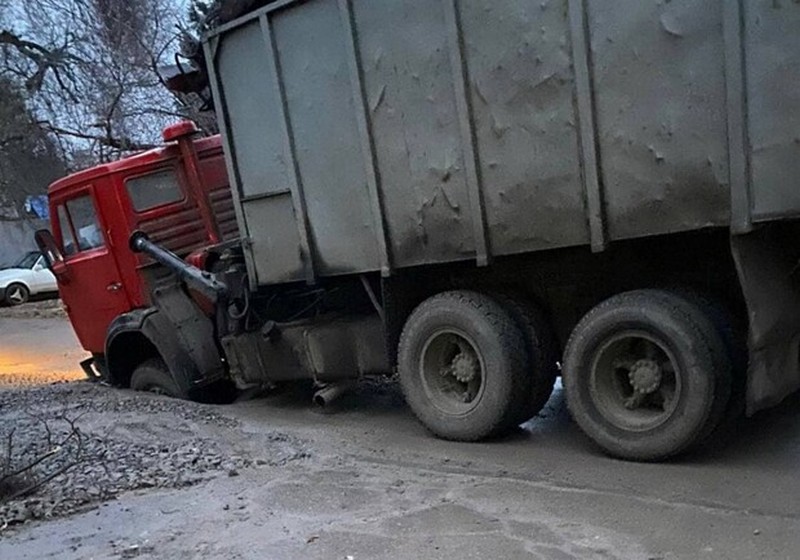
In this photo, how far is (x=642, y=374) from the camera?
204 inches

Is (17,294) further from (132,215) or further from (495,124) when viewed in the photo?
(495,124)

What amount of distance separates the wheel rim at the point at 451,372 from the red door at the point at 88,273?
3.52 m

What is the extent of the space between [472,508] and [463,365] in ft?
5.37

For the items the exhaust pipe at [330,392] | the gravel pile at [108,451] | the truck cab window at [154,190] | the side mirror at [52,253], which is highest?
the truck cab window at [154,190]

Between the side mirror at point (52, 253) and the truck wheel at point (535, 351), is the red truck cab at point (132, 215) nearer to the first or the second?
the side mirror at point (52, 253)

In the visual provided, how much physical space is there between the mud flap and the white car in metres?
22.0

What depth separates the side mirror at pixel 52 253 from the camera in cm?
877

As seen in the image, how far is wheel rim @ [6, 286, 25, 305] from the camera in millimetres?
23812

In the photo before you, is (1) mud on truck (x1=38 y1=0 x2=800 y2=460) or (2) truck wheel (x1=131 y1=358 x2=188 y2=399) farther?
(2) truck wheel (x1=131 y1=358 x2=188 y2=399)

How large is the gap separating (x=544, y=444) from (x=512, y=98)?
7.72ft

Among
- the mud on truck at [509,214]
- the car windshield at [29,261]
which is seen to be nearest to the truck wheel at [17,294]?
the car windshield at [29,261]

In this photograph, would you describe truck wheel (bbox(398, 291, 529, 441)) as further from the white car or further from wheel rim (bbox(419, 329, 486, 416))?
the white car

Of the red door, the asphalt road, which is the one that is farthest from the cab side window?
the asphalt road

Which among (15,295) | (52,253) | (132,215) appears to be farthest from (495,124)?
(15,295)
